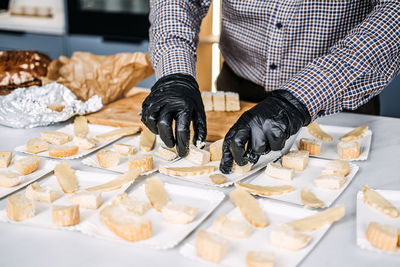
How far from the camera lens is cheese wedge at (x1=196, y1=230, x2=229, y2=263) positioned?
89 centimetres

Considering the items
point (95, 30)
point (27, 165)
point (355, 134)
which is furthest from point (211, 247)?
point (95, 30)

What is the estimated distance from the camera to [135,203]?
1086mm

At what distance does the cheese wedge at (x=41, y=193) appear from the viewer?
113cm

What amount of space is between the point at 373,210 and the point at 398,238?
0.48 ft

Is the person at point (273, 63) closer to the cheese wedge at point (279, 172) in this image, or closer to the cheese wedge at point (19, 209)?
the cheese wedge at point (279, 172)

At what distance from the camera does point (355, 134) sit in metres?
1.60

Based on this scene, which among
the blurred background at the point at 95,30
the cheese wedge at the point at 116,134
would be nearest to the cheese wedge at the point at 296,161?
the cheese wedge at the point at 116,134

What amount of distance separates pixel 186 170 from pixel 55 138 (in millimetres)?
504

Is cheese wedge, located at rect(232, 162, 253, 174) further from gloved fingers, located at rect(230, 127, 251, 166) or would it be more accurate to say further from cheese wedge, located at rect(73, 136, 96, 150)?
cheese wedge, located at rect(73, 136, 96, 150)

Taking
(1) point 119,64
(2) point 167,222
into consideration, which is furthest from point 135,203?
(1) point 119,64

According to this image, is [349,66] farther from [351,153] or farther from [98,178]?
[98,178]

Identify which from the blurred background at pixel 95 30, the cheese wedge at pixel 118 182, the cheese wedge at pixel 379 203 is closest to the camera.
Result: the cheese wedge at pixel 379 203

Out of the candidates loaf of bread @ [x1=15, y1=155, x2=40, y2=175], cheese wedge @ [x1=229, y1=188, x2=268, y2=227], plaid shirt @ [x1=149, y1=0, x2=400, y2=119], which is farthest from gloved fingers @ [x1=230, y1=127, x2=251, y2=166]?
loaf of bread @ [x1=15, y1=155, x2=40, y2=175]

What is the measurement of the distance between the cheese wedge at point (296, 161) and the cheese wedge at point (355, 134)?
292 millimetres
